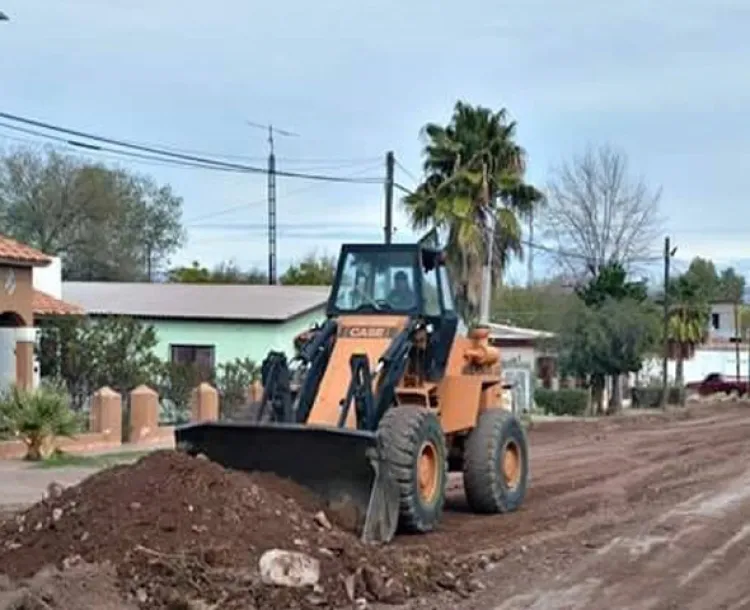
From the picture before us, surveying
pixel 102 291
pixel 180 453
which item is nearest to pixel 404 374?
pixel 180 453

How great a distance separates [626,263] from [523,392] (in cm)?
3133

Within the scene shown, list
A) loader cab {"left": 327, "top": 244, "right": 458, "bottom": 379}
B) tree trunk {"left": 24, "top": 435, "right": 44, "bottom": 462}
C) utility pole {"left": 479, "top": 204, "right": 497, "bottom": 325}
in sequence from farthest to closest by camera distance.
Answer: utility pole {"left": 479, "top": 204, "right": 497, "bottom": 325} → tree trunk {"left": 24, "top": 435, "right": 44, "bottom": 462} → loader cab {"left": 327, "top": 244, "right": 458, "bottom": 379}

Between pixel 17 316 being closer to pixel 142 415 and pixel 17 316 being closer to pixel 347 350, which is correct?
pixel 142 415

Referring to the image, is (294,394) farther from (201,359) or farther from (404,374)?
(201,359)

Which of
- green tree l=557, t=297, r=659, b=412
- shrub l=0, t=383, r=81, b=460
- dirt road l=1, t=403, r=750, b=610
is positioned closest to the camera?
dirt road l=1, t=403, r=750, b=610

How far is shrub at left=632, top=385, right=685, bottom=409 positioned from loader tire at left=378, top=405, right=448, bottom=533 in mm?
49445

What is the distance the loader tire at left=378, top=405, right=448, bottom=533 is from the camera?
14805 millimetres

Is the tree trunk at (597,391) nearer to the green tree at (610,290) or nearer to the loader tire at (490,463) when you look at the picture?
the green tree at (610,290)

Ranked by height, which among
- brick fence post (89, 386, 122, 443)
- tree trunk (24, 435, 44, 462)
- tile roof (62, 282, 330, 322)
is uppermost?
tile roof (62, 282, 330, 322)

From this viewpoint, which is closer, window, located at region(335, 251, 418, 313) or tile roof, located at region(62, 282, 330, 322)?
window, located at region(335, 251, 418, 313)

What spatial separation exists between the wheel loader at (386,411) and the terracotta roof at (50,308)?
19502mm

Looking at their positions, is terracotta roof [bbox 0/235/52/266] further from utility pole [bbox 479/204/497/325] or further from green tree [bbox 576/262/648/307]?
green tree [bbox 576/262/648/307]

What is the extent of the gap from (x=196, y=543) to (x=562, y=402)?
43638 mm

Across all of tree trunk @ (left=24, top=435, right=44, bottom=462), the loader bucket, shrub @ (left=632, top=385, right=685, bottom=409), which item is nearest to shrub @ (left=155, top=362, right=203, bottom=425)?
tree trunk @ (left=24, top=435, right=44, bottom=462)
